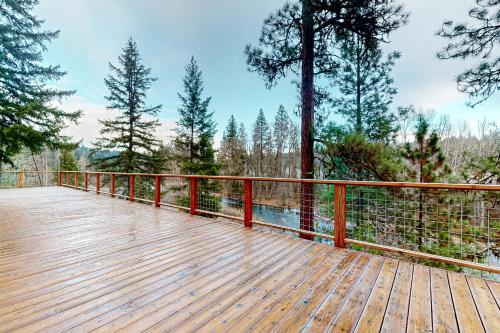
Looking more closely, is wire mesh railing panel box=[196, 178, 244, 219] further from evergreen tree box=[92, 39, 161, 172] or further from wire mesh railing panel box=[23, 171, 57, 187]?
wire mesh railing panel box=[23, 171, 57, 187]

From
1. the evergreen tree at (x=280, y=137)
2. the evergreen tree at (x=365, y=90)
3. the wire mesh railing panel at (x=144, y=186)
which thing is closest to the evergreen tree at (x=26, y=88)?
the wire mesh railing panel at (x=144, y=186)

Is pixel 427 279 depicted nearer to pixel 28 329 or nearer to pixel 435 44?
pixel 28 329

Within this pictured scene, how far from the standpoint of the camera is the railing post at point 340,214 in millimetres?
2865

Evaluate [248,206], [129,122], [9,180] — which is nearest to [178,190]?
[129,122]

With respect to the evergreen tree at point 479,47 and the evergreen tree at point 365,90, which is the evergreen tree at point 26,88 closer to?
the evergreen tree at point 365,90

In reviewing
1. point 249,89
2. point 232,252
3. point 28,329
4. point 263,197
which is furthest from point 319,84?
point 263,197

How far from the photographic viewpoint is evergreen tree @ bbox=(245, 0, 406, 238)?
4836mm

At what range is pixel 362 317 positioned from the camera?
4.91ft

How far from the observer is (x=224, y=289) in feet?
6.05

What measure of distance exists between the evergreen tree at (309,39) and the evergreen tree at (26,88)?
7446 mm

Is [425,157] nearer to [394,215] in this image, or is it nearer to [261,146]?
[394,215]

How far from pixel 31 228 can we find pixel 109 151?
31.8 feet

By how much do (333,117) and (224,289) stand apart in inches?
225

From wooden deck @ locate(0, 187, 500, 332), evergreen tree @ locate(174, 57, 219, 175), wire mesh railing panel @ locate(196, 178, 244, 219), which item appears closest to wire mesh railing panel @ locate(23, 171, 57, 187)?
evergreen tree @ locate(174, 57, 219, 175)
